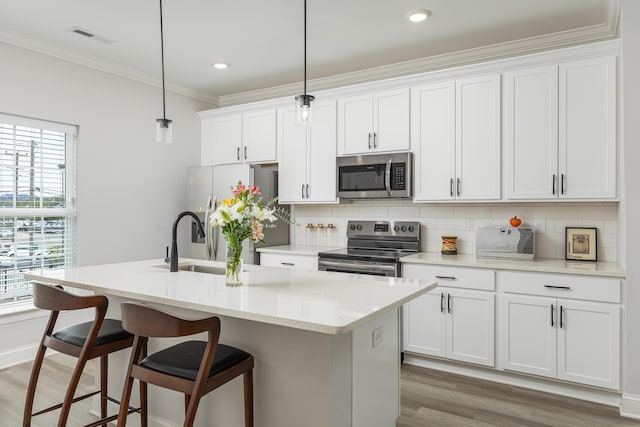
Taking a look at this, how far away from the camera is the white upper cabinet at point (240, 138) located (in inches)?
178

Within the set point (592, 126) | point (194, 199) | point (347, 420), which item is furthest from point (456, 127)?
point (194, 199)

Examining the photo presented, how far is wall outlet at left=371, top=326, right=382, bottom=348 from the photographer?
206 cm

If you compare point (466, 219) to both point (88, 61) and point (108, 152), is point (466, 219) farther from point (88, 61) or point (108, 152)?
point (88, 61)

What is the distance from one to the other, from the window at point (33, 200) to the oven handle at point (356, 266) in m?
2.33

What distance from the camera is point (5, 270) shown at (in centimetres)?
354

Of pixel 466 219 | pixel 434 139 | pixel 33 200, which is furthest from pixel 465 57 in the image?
pixel 33 200

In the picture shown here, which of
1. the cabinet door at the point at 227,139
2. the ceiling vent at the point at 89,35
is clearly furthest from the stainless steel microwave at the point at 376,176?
the ceiling vent at the point at 89,35

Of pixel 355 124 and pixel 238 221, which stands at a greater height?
pixel 355 124

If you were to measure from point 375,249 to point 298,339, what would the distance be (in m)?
2.35

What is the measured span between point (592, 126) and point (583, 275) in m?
1.05

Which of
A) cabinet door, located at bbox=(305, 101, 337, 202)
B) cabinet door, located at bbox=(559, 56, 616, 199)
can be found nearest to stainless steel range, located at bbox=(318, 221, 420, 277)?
cabinet door, located at bbox=(305, 101, 337, 202)

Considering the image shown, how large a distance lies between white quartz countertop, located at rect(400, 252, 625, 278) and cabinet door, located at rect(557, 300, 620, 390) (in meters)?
0.22

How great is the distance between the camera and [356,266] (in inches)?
143

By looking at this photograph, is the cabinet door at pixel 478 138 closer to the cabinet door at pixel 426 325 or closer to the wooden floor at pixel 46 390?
the cabinet door at pixel 426 325
